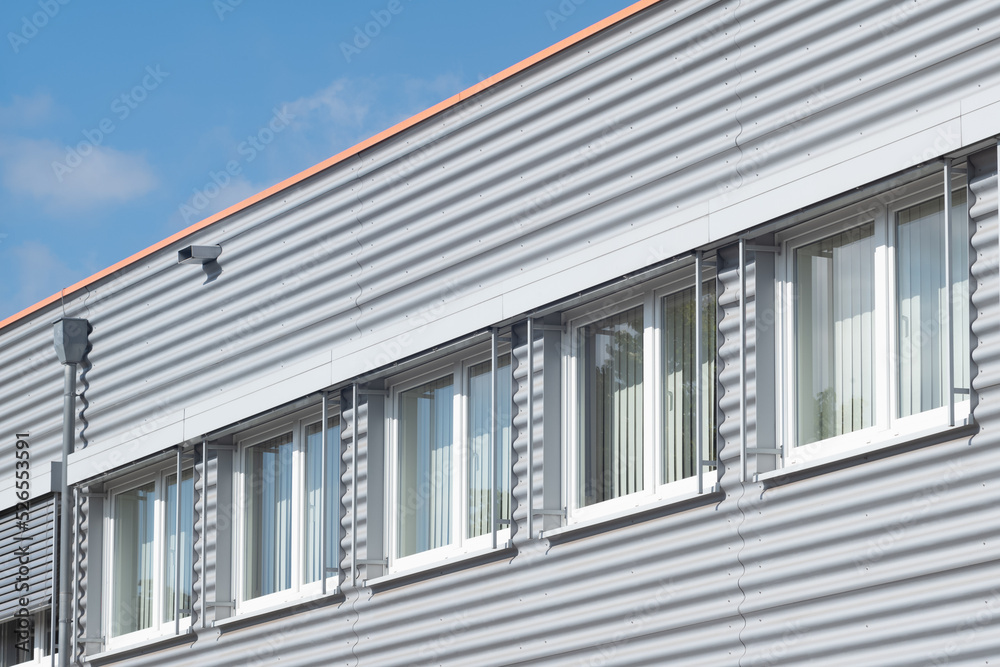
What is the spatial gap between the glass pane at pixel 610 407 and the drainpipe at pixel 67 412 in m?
6.44

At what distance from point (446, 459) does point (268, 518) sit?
2327 millimetres

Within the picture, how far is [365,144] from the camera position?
492 inches

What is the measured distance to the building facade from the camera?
830 cm

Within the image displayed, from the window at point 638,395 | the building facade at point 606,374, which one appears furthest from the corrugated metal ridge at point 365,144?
the window at point 638,395

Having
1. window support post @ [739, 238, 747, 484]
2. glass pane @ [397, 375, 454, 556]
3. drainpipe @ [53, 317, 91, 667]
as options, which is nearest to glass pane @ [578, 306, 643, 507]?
window support post @ [739, 238, 747, 484]

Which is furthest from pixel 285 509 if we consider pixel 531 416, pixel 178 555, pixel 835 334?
pixel 835 334

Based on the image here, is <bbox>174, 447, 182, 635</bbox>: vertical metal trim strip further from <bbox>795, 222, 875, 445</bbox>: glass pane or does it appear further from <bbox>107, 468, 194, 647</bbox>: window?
<bbox>795, 222, 875, 445</bbox>: glass pane

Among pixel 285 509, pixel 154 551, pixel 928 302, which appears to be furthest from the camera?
pixel 154 551

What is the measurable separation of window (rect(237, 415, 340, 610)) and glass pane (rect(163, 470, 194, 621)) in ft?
2.30

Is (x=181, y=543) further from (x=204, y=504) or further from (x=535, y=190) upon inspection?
(x=535, y=190)

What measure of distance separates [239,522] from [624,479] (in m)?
4.55

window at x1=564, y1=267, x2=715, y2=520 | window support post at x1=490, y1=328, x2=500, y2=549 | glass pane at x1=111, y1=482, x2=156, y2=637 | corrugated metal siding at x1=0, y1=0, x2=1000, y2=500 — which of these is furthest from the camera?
glass pane at x1=111, y1=482, x2=156, y2=637

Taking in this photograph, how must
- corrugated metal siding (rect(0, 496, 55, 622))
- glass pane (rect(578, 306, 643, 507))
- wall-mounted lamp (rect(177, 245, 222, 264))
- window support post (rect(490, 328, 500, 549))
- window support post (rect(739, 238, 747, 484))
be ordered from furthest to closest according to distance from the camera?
corrugated metal siding (rect(0, 496, 55, 622)) → wall-mounted lamp (rect(177, 245, 222, 264)) → window support post (rect(490, 328, 500, 549)) → glass pane (rect(578, 306, 643, 507)) → window support post (rect(739, 238, 747, 484))

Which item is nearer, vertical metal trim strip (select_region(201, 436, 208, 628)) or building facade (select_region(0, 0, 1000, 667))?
building facade (select_region(0, 0, 1000, 667))
